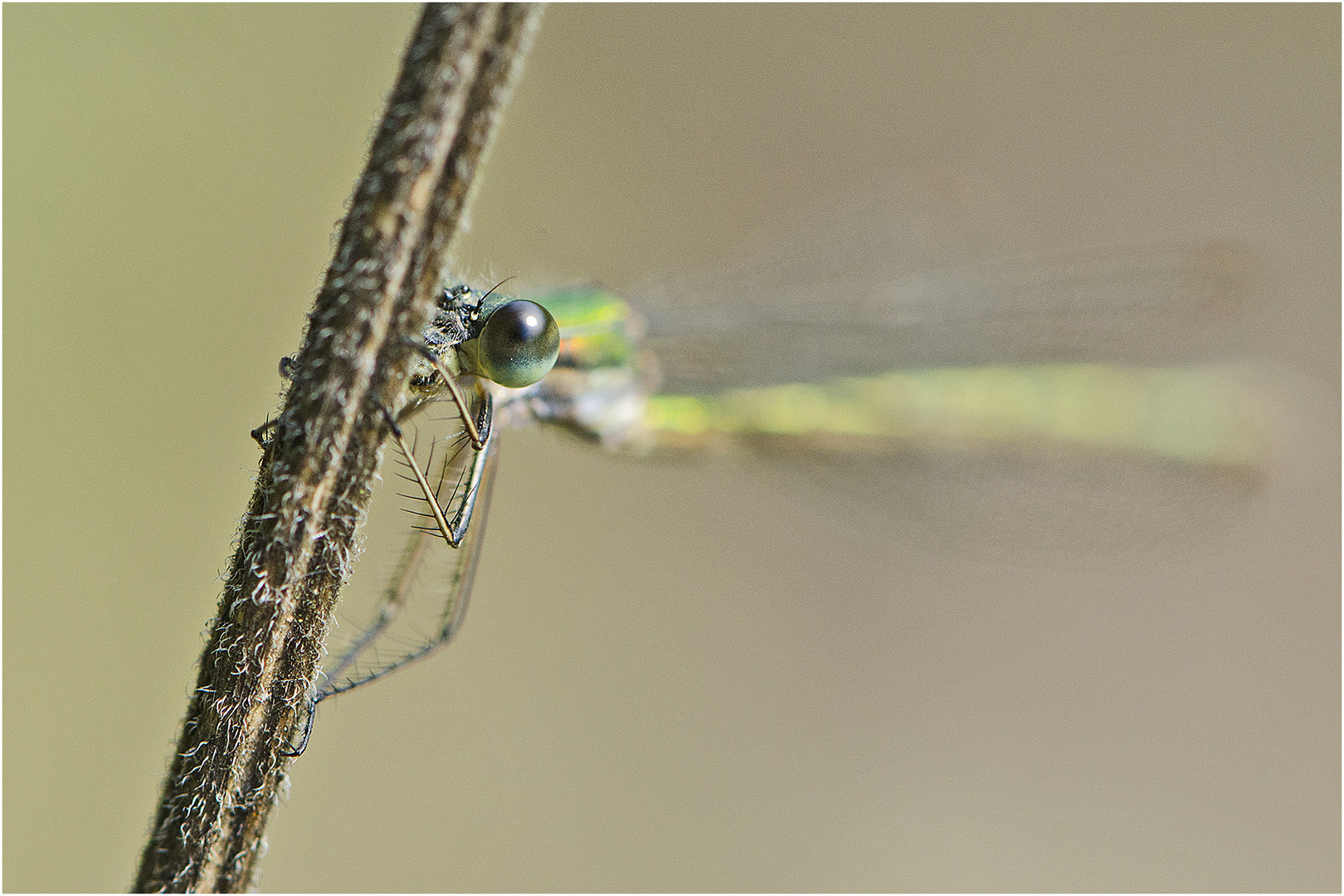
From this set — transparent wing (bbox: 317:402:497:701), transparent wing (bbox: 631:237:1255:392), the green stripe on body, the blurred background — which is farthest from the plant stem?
the blurred background

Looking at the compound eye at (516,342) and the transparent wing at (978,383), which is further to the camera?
the transparent wing at (978,383)

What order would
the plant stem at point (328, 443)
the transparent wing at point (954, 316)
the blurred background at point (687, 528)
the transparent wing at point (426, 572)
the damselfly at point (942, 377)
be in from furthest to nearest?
the blurred background at point (687, 528)
the transparent wing at point (954, 316)
the damselfly at point (942, 377)
the transparent wing at point (426, 572)
the plant stem at point (328, 443)

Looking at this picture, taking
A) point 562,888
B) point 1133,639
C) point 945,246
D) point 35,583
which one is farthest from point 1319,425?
point 35,583

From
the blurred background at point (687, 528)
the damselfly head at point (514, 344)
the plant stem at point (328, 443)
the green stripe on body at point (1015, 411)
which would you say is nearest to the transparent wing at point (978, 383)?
the green stripe on body at point (1015, 411)

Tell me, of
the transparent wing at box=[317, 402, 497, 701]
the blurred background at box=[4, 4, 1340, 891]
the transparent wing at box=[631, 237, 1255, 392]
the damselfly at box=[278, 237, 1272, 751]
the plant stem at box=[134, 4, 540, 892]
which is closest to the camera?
the plant stem at box=[134, 4, 540, 892]

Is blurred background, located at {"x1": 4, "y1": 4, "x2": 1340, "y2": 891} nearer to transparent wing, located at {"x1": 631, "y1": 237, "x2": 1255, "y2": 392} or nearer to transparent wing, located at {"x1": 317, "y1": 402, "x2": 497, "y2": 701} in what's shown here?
transparent wing, located at {"x1": 631, "y1": 237, "x2": 1255, "y2": 392}

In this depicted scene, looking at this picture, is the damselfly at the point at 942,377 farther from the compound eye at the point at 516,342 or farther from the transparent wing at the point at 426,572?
the compound eye at the point at 516,342
